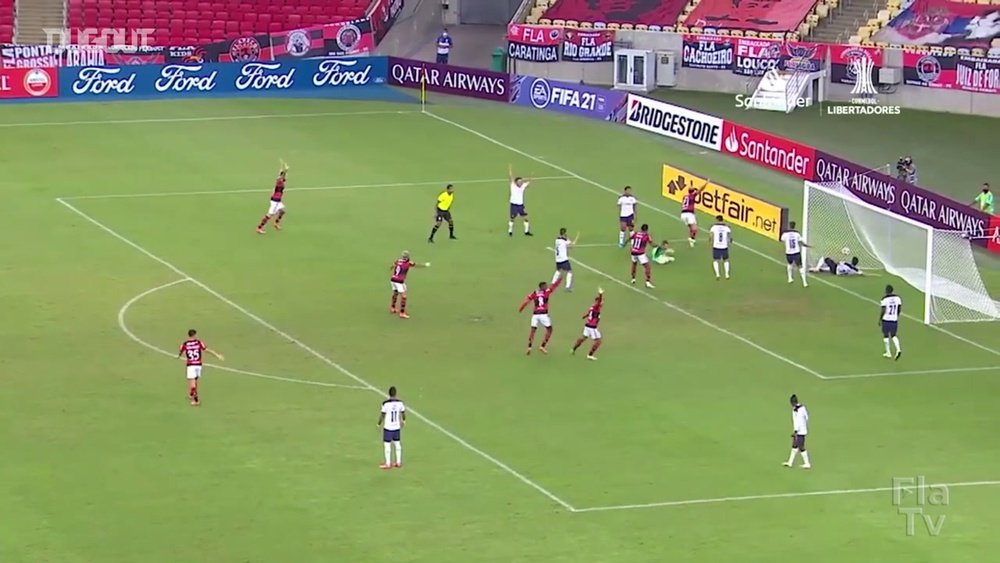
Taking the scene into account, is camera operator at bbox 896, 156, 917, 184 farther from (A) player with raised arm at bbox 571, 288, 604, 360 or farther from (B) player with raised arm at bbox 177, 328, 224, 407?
(B) player with raised arm at bbox 177, 328, 224, 407

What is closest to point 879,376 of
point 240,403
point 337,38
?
point 240,403

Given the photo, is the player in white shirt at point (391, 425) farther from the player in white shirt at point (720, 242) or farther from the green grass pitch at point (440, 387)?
the player in white shirt at point (720, 242)

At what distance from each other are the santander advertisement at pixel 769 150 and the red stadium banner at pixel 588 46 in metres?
15.7

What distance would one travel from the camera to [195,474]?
121 feet

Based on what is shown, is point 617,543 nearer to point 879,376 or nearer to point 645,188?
point 879,376

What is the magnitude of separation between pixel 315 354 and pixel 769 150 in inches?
1005

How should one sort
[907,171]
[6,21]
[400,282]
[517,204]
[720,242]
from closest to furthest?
[400,282]
[720,242]
[517,204]
[907,171]
[6,21]

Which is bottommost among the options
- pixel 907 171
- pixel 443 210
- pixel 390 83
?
pixel 443 210

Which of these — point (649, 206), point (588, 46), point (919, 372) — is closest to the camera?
point (919, 372)

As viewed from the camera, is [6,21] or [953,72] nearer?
[953,72]

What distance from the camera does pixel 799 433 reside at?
3703cm

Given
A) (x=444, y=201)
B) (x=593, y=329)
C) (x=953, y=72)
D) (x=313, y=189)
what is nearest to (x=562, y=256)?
(x=593, y=329)

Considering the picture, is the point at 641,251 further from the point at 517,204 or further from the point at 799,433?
the point at 799,433

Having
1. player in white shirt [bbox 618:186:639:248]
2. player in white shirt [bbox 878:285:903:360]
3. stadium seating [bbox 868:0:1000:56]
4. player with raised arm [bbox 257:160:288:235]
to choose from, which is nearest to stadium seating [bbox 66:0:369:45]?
stadium seating [bbox 868:0:1000:56]
